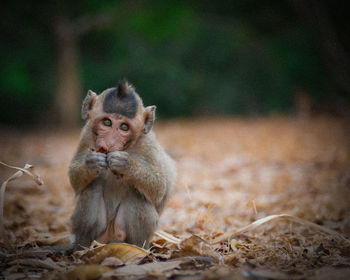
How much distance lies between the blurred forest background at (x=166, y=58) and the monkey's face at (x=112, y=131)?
10345 millimetres

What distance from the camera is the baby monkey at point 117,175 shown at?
3453mm

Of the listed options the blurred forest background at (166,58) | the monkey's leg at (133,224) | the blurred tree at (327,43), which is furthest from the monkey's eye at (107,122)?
the blurred forest background at (166,58)

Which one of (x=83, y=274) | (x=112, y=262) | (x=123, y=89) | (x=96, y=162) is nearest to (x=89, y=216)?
(x=96, y=162)

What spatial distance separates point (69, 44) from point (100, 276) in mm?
13427

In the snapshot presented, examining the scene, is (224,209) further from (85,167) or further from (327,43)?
(327,43)

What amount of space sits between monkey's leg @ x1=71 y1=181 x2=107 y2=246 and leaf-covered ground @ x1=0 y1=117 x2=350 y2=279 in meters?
0.23

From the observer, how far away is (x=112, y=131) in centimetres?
345

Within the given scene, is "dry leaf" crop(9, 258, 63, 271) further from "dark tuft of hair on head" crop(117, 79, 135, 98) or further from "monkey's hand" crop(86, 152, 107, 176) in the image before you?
"dark tuft of hair on head" crop(117, 79, 135, 98)

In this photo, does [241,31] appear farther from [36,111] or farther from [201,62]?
[36,111]

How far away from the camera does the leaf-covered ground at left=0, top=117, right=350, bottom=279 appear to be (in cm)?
286

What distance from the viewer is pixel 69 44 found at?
573 inches

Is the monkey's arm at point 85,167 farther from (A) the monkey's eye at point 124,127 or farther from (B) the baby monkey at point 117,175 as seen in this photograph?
(A) the monkey's eye at point 124,127

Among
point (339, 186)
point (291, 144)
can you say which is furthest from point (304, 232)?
point (291, 144)

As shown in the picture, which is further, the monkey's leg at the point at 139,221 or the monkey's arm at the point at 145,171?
the monkey's leg at the point at 139,221
